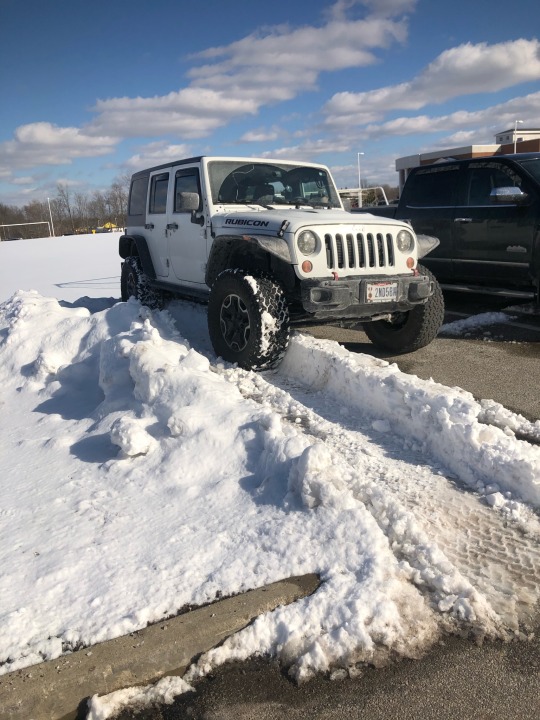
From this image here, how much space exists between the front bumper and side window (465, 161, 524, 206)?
2.62m

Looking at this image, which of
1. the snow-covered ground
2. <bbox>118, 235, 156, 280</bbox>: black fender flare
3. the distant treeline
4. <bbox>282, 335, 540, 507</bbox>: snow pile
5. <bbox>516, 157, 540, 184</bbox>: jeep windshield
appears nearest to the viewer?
the snow-covered ground

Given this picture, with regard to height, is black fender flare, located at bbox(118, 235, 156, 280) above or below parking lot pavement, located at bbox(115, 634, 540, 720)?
above

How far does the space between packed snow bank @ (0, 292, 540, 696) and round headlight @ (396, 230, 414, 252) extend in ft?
4.18

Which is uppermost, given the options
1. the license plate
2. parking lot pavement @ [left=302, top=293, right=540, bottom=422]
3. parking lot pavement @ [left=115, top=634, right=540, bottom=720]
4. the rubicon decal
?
the rubicon decal

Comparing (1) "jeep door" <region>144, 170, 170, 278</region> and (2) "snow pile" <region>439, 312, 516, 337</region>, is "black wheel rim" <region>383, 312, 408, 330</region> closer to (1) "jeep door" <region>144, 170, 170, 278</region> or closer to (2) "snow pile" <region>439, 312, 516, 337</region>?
(2) "snow pile" <region>439, 312, 516, 337</region>

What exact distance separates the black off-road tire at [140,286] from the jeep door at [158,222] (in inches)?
14.0

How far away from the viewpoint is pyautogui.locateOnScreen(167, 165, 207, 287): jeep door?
612cm

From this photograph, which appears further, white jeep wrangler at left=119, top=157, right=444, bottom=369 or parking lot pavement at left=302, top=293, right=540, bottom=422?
white jeep wrangler at left=119, top=157, right=444, bottom=369

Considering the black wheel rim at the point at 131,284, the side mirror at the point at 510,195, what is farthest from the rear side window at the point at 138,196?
the side mirror at the point at 510,195

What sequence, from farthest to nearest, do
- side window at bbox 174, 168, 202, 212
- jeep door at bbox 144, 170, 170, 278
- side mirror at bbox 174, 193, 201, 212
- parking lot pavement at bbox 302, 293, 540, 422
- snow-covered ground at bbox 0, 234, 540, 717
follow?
1. jeep door at bbox 144, 170, 170, 278
2. side window at bbox 174, 168, 202, 212
3. side mirror at bbox 174, 193, 201, 212
4. parking lot pavement at bbox 302, 293, 540, 422
5. snow-covered ground at bbox 0, 234, 540, 717

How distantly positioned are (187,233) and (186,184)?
0.59 meters

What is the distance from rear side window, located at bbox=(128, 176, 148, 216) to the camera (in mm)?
7730

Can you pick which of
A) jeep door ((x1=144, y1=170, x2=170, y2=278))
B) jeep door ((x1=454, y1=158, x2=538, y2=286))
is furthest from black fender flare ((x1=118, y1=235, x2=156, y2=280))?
jeep door ((x1=454, y1=158, x2=538, y2=286))

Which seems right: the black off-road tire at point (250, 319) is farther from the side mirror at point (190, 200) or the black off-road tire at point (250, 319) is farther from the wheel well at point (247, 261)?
the side mirror at point (190, 200)
